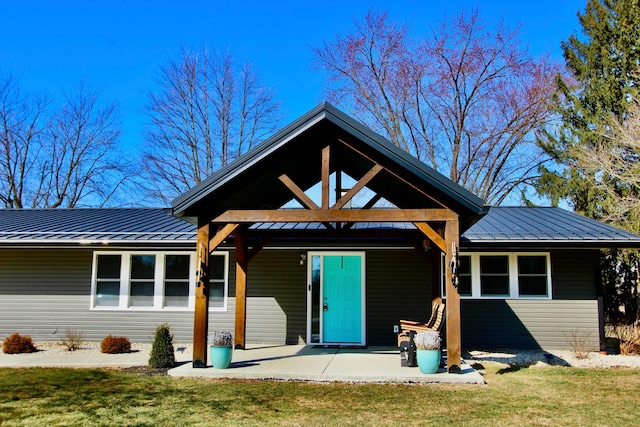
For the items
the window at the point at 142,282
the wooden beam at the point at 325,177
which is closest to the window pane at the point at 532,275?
the wooden beam at the point at 325,177

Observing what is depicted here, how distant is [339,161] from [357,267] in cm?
293

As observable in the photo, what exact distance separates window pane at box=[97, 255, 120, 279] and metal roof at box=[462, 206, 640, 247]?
7769 millimetres

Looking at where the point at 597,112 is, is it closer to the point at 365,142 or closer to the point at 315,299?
the point at 315,299

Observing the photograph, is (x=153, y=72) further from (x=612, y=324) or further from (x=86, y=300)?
(x=612, y=324)

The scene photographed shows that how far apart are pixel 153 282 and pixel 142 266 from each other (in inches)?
18.2

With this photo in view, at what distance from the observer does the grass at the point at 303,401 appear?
5.57 meters

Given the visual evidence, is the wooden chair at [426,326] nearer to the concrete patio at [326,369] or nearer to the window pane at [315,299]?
the concrete patio at [326,369]

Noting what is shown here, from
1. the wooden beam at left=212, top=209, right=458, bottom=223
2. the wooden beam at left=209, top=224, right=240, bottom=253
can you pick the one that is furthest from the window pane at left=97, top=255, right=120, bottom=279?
the wooden beam at left=212, top=209, right=458, bottom=223

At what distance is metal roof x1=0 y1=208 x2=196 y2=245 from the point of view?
36.5ft

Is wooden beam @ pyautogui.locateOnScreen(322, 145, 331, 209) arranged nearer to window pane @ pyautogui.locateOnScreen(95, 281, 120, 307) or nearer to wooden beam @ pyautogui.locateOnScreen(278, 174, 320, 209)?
wooden beam @ pyautogui.locateOnScreen(278, 174, 320, 209)

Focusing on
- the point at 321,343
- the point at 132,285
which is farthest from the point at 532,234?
the point at 132,285

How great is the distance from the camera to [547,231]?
1091 centimetres

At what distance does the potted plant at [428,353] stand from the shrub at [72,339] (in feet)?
24.0

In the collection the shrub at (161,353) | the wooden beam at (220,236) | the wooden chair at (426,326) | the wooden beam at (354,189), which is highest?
the wooden beam at (354,189)
